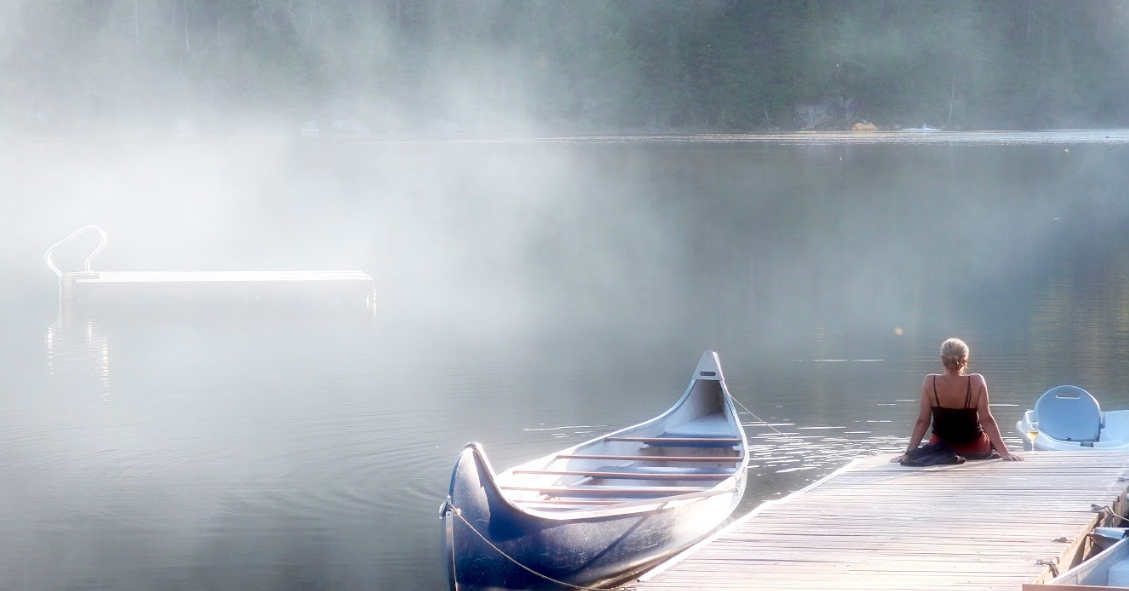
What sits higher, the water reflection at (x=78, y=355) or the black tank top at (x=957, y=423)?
the black tank top at (x=957, y=423)

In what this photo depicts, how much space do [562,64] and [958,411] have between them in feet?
227

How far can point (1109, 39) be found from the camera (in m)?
82.4

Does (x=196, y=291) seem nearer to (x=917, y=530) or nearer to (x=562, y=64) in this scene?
(x=917, y=530)

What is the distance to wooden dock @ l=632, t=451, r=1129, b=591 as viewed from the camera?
5.68 metres

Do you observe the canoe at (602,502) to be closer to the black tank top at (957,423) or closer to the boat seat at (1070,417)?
the black tank top at (957,423)

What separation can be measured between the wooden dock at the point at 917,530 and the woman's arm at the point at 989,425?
0.22ft

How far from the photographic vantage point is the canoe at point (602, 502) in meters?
6.22

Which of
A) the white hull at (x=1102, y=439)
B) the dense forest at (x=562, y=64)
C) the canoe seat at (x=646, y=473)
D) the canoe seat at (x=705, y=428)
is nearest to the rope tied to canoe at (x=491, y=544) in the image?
the canoe seat at (x=646, y=473)

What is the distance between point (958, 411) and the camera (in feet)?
23.9

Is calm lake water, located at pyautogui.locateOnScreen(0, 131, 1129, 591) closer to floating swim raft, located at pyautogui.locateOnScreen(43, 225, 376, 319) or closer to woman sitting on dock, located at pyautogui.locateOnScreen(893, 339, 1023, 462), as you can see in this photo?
floating swim raft, located at pyautogui.locateOnScreen(43, 225, 376, 319)

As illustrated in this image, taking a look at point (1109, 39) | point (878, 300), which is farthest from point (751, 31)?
point (878, 300)

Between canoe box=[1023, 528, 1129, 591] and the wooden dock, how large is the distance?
0.15 meters

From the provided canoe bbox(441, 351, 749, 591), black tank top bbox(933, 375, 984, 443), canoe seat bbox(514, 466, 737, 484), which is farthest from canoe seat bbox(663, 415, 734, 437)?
black tank top bbox(933, 375, 984, 443)

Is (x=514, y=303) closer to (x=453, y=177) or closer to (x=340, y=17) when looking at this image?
(x=453, y=177)
